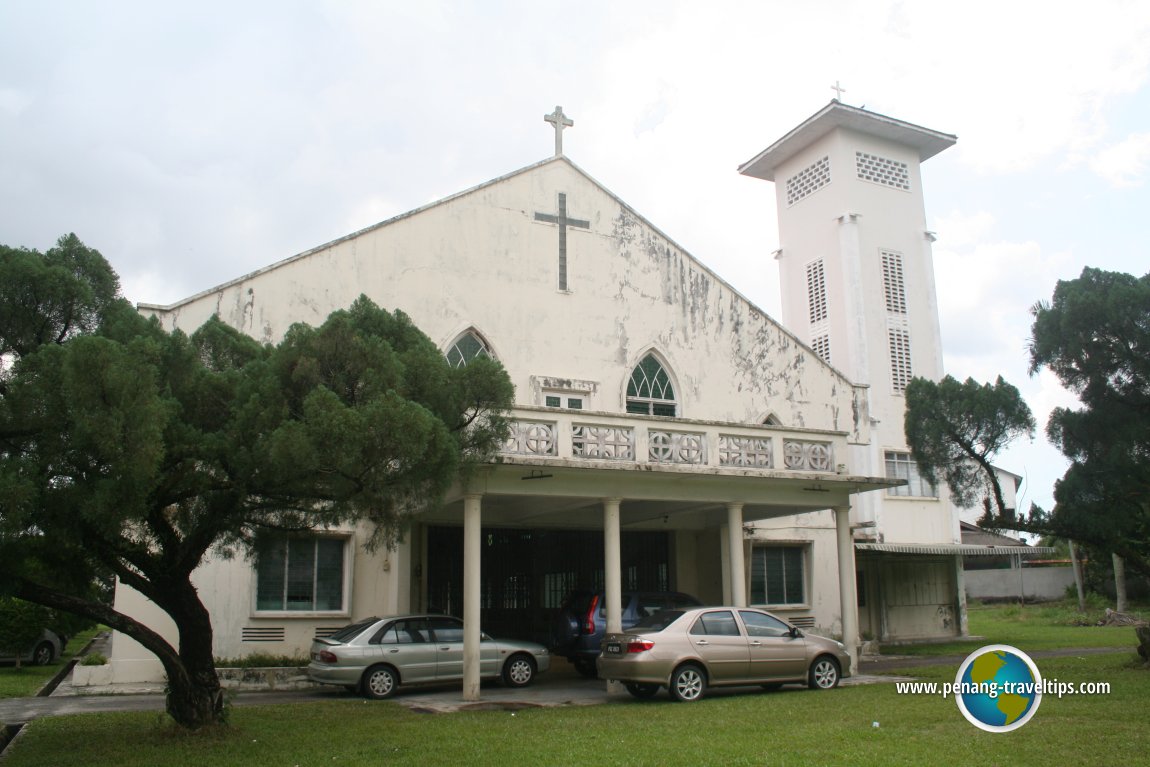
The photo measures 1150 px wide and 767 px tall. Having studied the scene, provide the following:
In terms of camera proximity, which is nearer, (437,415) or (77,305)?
(77,305)

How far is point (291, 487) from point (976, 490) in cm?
1140

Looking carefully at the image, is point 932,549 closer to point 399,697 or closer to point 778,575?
point 778,575

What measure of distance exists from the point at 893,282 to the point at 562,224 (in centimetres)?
1138

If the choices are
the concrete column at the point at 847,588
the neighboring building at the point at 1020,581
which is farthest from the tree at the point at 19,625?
the neighboring building at the point at 1020,581

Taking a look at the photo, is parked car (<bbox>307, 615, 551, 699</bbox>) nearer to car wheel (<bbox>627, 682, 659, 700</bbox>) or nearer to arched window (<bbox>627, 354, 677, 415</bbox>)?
car wheel (<bbox>627, 682, 659, 700</bbox>)

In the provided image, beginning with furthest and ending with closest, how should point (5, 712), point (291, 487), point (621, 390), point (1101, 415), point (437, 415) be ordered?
1. point (621, 390)
2. point (1101, 415)
3. point (5, 712)
4. point (437, 415)
5. point (291, 487)

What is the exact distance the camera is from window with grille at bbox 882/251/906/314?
27406 mm

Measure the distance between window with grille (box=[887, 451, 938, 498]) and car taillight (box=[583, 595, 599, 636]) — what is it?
11.6 m

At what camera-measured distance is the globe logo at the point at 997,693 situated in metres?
10.4

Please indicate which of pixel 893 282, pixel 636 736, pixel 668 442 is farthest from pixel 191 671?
pixel 893 282

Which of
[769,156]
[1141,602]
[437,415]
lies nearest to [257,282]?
[437,415]

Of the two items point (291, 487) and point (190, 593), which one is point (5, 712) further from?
point (291, 487)

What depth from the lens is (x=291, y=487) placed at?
389 inches

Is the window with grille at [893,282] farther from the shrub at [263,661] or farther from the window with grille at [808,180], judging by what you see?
the shrub at [263,661]
